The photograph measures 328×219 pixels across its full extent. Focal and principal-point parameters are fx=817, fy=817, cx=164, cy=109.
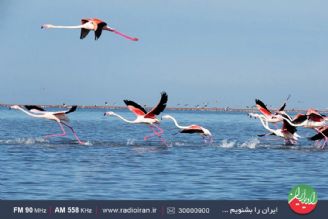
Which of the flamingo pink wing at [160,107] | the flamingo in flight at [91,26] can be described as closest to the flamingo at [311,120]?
the flamingo pink wing at [160,107]

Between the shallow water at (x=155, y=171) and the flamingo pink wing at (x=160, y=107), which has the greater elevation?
the flamingo pink wing at (x=160, y=107)

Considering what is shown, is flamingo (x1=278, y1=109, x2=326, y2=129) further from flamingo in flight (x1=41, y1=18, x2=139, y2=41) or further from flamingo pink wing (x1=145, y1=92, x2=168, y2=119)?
flamingo in flight (x1=41, y1=18, x2=139, y2=41)

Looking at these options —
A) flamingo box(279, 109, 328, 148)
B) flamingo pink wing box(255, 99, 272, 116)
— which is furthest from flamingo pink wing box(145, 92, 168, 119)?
flamingo pink wing box(255, 99, 272, 116)

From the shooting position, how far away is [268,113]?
34.7m
